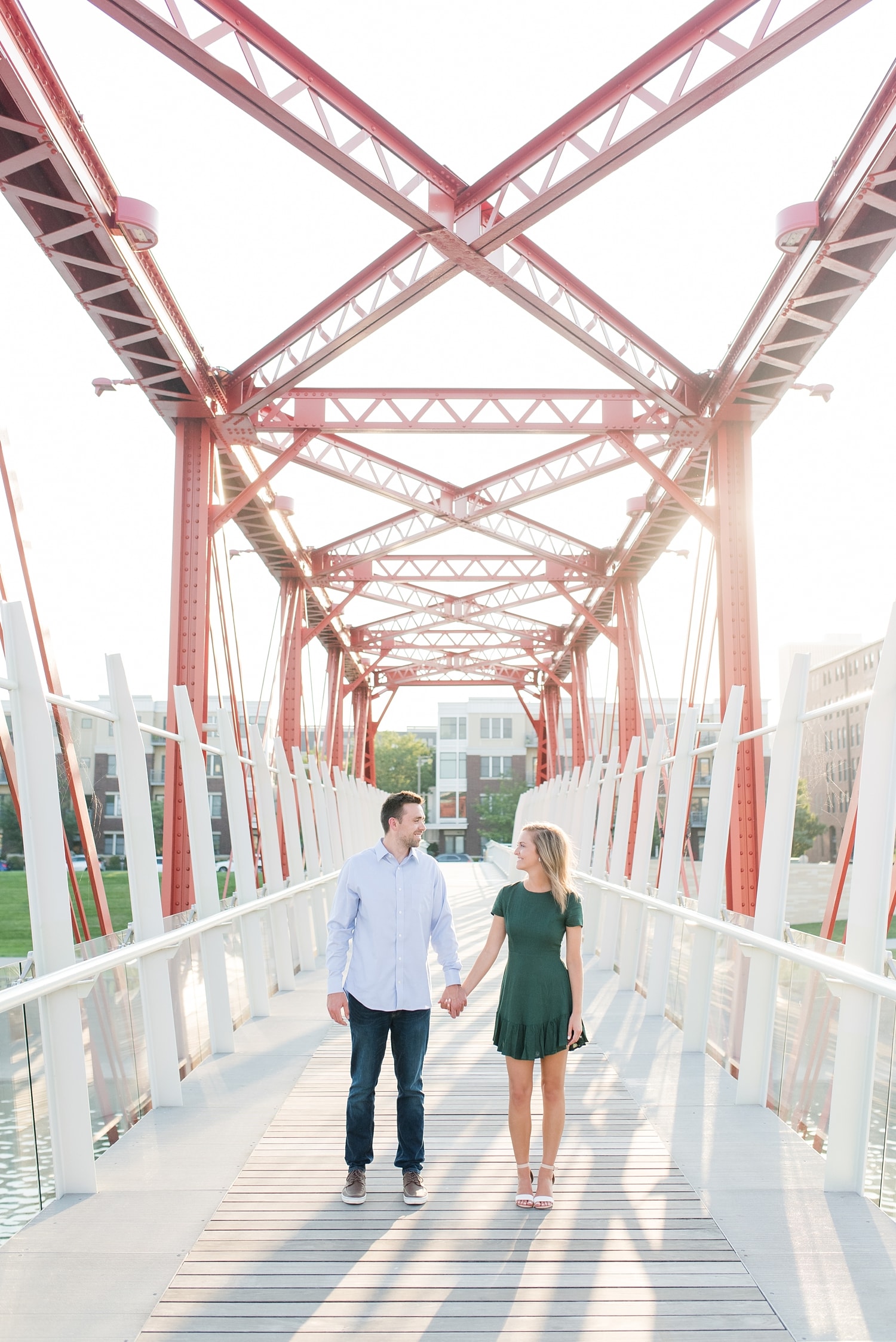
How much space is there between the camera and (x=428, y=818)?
7012 cm

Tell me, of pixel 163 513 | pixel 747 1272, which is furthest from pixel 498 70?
pixel 163 513

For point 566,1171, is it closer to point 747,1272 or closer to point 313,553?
point 747,1272

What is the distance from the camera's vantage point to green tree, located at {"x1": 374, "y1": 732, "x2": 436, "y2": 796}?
72.7m

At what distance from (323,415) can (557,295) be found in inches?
140

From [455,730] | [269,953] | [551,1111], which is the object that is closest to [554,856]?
[551,1111]

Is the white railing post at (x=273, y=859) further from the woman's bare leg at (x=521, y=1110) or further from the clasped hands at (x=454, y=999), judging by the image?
the woman's bare leg at (x=521, y=1110)

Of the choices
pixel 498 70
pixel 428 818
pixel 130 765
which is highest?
pixel 498 70

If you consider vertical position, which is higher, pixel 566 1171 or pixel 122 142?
pixel 122 142

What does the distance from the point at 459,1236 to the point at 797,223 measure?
7309mm

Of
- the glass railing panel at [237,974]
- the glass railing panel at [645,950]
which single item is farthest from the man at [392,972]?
the glass railing panel at [645,950]

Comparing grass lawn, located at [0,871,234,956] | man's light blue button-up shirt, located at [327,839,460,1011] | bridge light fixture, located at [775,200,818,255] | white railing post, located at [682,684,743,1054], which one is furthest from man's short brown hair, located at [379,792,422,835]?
bridge light fixture, located at [775,200,818,255]

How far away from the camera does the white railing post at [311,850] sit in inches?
476

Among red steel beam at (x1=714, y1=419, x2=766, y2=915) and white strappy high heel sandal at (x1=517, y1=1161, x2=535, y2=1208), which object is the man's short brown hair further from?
red steel beam at (x1=714, y1=419, x2=766, y2=915)

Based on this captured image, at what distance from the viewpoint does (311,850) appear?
1224 cm
